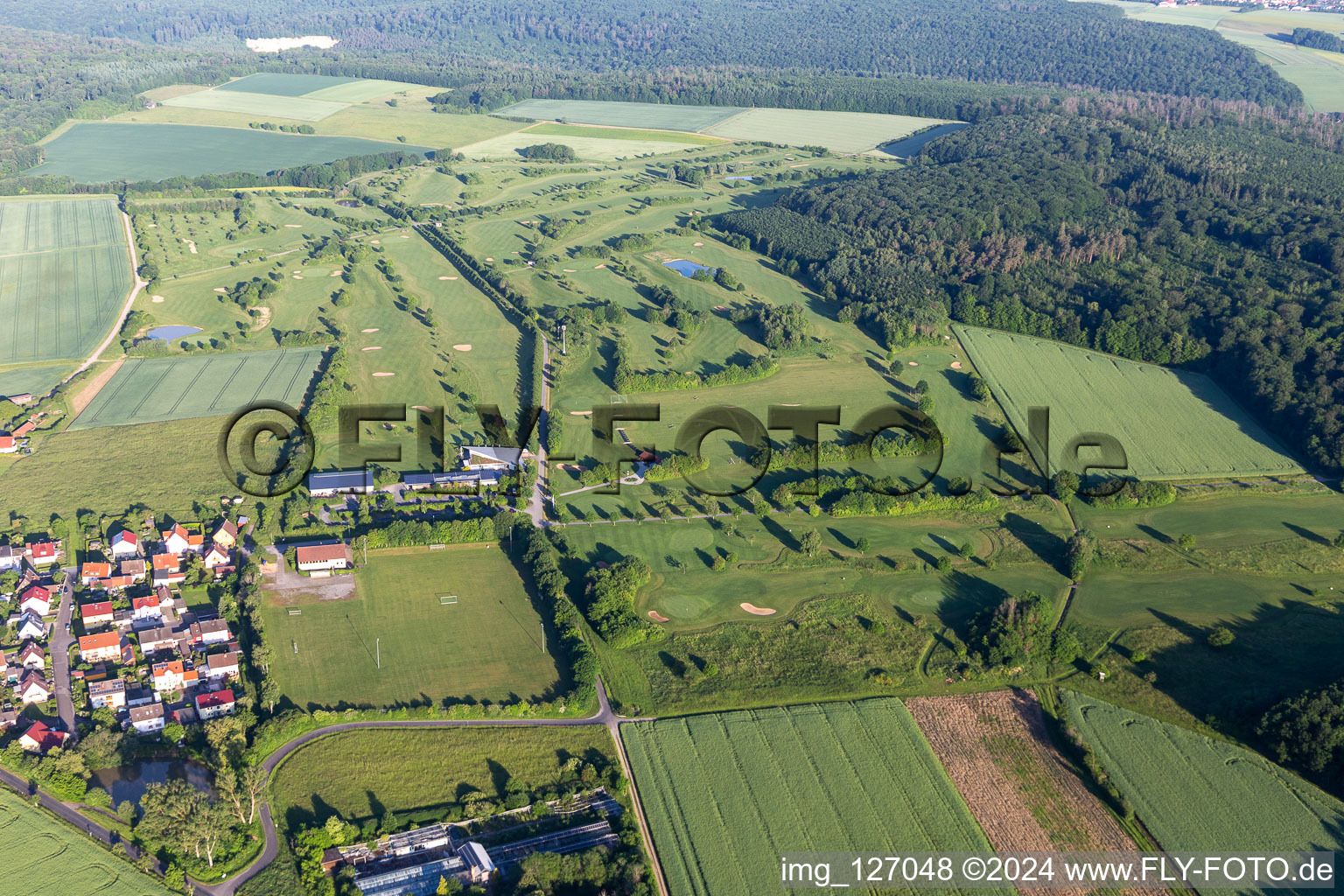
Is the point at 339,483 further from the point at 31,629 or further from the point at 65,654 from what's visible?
the point at 31,629

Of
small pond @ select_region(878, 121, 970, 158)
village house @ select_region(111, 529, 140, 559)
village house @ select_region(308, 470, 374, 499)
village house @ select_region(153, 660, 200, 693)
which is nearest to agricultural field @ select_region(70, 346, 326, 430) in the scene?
village house @ select_region(308, 470, 374, 499)

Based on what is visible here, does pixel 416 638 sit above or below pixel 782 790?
above

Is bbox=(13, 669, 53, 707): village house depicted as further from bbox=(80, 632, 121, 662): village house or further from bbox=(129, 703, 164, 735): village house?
bbox=(129, 703, 164, 735): village house

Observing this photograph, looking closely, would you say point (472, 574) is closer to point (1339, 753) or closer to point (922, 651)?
point (922, 651)

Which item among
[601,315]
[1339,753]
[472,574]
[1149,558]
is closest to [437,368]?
[601,315]

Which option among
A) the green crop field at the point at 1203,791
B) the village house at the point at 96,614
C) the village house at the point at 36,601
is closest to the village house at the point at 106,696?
the village house at the point at 96,614

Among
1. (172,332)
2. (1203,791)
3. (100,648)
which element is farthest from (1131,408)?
(172,332)
